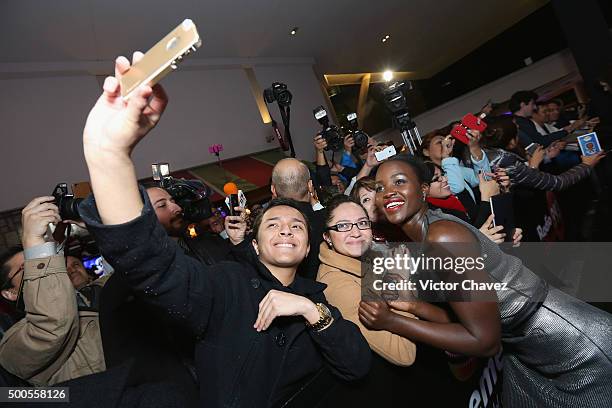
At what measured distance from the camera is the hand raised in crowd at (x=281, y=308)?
3.54ft

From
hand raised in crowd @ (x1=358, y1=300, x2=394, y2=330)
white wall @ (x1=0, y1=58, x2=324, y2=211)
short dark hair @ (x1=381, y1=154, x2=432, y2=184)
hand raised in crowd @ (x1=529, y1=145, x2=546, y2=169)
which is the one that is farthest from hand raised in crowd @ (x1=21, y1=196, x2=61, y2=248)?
white wall @ (x1=0, y1=58, x2=324, y2=211)

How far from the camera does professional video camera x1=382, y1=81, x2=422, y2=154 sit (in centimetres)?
304

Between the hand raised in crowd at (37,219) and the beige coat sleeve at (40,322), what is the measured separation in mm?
83

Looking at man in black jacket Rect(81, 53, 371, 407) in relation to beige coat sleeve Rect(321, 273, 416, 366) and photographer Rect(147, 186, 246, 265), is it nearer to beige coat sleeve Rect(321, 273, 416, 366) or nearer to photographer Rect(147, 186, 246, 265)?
beige coat sleeve Rect(321, 273, 416, 366)

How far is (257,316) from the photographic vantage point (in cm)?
113

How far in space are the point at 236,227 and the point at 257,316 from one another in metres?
0.95

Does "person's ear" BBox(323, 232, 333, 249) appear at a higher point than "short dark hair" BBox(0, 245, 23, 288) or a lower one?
lower

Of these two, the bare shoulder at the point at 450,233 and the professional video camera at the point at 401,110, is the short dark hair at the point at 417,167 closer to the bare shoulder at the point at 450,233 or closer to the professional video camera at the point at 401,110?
the bare shoulder at the point at 450,233

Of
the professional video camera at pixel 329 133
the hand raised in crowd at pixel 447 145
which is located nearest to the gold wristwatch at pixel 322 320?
the hand raised in crowd at pixel 447 145

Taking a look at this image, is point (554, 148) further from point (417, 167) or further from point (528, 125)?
point (417, 167)

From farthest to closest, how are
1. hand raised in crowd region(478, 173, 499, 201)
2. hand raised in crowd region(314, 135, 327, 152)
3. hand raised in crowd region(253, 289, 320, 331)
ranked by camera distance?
hand raised in crowd region(314, 135, 327, 152)
hand raised in crowd region(478, 173, 499, 201)
hand raised in crowd region(253, 289, 320, 331)

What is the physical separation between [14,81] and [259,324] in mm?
5082

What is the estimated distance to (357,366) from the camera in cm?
117

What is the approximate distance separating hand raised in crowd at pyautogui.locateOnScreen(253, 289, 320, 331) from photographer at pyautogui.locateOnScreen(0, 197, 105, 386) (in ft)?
2.40
